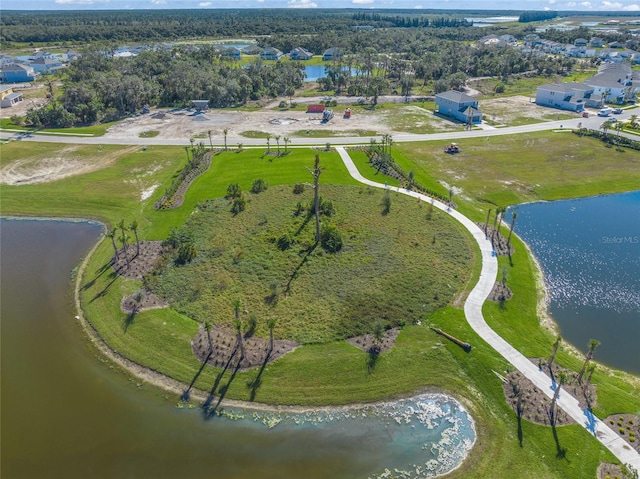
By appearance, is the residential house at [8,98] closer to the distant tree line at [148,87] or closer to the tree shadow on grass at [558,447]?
the distant tree line at [148,87]

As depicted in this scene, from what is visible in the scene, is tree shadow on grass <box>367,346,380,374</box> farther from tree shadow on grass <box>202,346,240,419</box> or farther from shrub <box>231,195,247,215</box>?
shrub <box>231,195,247,215</box>

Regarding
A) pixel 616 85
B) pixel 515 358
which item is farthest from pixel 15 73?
pixel 616 85

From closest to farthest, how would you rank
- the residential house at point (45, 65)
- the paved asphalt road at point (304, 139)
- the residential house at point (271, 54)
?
the paved asphalt road at point (304, 139)
the residential house at point (45, 65)
the residential house at point (271, 54)

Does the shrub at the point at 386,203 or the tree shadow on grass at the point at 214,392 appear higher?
the shrub at the point at 386,203

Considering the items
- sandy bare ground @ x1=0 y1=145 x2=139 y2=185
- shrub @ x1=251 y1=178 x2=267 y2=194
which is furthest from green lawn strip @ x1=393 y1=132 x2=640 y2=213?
sandy bare ground @ x1=0 y1=145 x2=139 y2=185

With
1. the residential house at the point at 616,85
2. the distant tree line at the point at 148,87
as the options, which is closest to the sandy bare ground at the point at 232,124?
the distant tree line at the point at 148,87

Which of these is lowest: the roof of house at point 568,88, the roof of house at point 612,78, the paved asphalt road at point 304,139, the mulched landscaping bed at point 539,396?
the mulched landscaping bed at point 539,396
